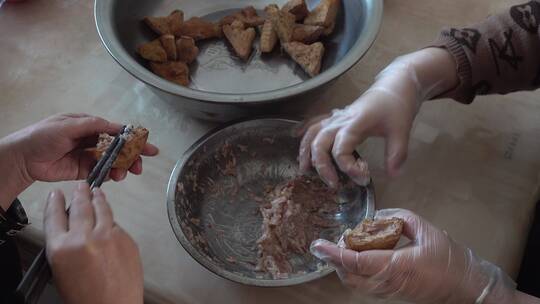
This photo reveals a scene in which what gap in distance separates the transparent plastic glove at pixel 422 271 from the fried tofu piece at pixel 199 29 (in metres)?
0.58

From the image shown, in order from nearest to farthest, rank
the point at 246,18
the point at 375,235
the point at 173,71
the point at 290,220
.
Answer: the point at 375,235 → the point at 290,220 → the point at 173,71 → the point at 246,18

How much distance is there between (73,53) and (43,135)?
17.4 inches

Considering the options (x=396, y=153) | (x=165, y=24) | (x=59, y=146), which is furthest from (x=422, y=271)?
(x=165, y=24)

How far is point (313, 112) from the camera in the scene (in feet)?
3.43

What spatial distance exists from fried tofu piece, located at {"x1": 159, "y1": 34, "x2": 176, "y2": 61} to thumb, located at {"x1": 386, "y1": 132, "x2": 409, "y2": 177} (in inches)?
19.0

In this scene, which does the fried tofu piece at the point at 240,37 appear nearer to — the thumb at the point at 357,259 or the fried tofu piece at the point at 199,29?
the fried tofu piece at the point at 199,29

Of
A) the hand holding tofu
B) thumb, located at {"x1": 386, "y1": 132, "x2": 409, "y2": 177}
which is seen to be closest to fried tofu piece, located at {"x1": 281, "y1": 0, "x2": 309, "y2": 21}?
the hand holding tofu

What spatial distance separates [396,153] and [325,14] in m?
0.37

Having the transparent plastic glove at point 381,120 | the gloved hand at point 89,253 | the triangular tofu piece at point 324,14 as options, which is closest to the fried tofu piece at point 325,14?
the triangular tofu piece at point 324,14

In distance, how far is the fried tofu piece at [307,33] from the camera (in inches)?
41.9

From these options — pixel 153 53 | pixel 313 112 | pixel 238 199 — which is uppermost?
pixel 153 53

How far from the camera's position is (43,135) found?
0.79 meters

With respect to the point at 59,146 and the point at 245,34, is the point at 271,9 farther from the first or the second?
the point at 59,146

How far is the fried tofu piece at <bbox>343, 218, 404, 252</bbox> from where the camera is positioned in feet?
2.38
